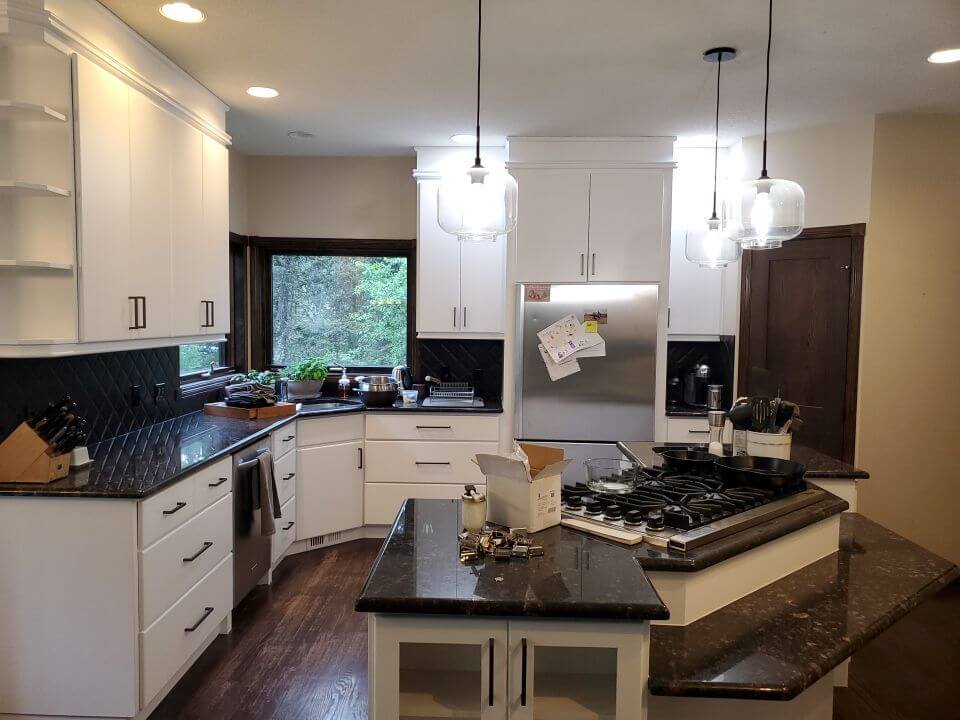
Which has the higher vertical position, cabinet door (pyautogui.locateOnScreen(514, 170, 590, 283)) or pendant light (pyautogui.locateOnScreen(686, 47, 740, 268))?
cabinet door (pyautogui.locateOnScreen(514, 170, 590, 283))

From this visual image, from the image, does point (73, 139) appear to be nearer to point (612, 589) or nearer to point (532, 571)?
point (532, 571)

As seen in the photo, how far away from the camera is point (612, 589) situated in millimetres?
1539

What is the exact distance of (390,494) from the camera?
4352 mm

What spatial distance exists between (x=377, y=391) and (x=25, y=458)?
7.46 feet

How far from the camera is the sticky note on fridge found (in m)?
4.25

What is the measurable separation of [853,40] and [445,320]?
2.75 m

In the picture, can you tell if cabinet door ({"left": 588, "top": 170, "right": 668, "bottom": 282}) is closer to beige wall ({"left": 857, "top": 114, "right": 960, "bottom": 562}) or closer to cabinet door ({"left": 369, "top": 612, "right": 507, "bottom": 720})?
beige wall ({"left": 857, "top": 114, "right": 960, "bottom": 562})

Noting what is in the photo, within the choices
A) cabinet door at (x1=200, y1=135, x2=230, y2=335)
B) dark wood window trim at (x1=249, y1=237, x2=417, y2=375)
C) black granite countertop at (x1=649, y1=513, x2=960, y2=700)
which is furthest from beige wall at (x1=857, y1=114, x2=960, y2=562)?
cabinet door at (x1=200, y1=135, x2=230, y2=335)

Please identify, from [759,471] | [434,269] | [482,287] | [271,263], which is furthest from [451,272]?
[759,471]

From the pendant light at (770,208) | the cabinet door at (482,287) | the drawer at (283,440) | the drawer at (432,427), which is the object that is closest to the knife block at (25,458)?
the drawer at (283,440)

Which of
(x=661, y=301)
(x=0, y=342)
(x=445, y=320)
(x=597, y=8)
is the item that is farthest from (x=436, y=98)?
(x=0, y=342)

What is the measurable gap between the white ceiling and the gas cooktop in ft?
5.72

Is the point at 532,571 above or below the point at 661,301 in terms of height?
below

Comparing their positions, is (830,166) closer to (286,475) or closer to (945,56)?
(945,56)
